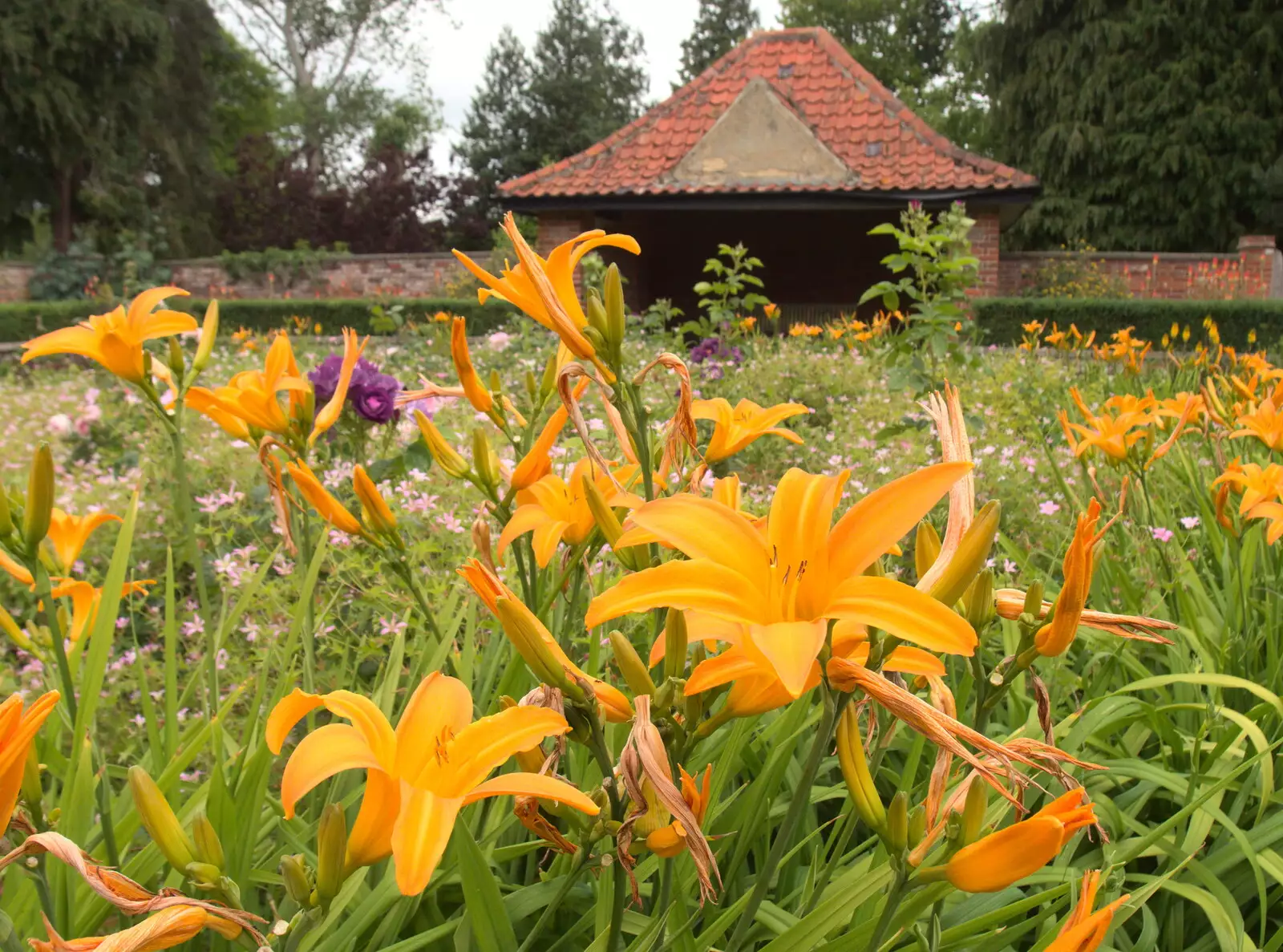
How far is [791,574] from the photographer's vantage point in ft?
1.91

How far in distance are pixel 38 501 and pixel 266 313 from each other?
13.1m

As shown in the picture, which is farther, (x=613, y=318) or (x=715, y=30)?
(x=715, y=30)

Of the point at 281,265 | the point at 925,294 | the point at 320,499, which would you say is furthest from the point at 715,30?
the point at 320,499

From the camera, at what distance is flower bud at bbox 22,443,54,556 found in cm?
84

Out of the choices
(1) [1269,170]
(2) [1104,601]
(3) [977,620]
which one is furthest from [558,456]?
(1) [1269,170]

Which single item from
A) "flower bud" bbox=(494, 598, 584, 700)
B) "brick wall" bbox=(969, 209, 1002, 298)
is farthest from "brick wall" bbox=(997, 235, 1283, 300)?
"flower bud" bbox=(494, 598, 584, 700)

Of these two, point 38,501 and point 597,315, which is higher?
point 597,315

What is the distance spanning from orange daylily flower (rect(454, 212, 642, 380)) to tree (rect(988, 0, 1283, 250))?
59.7ft

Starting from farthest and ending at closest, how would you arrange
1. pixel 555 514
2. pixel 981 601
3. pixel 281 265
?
pixel 281 265 → pixel 555 514 → pixel 981 601

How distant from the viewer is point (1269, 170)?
51.5ft

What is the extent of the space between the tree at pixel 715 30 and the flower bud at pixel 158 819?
125 feet

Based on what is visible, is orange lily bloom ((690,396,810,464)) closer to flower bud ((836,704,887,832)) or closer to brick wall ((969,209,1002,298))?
flower bud ((836,704,887,832))

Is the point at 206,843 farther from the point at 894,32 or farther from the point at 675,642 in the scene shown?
the point at 894,32

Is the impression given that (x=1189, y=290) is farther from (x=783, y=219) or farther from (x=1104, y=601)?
(x=1104, y=601)
